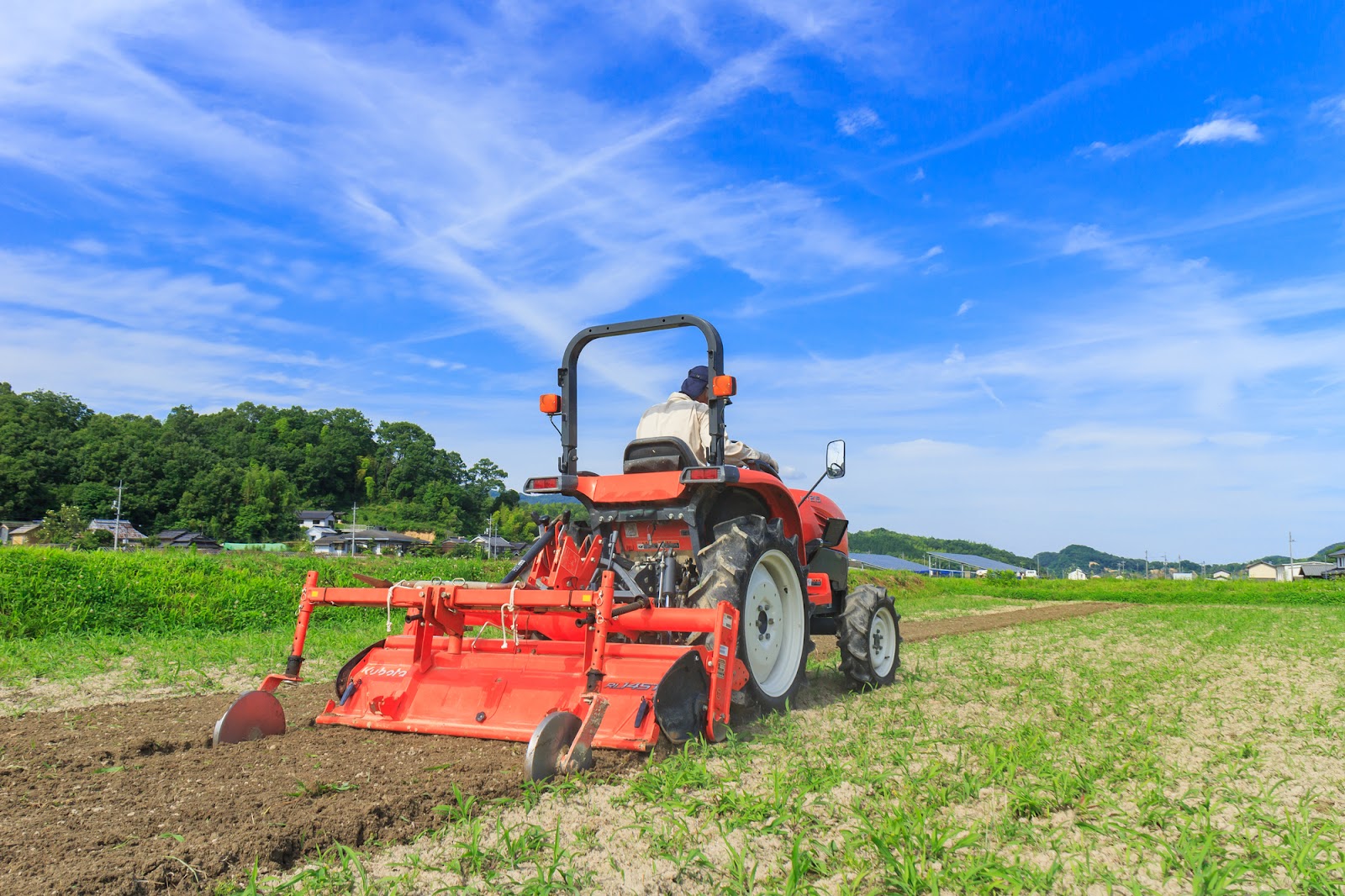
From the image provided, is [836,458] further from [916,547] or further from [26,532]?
[916,547]

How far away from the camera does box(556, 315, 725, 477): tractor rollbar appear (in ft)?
16.4

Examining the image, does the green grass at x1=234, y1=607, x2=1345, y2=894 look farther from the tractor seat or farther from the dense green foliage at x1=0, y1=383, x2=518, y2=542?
the dense green foliage at x1=0, y1=383, x2=518, y2=542

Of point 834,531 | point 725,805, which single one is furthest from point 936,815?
point 834,531

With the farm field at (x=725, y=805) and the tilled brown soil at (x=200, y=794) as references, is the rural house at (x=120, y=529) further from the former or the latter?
the tilled brown soil at (x=200, y=794)

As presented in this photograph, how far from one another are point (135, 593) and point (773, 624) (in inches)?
346

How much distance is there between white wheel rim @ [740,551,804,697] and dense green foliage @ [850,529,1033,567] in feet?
253

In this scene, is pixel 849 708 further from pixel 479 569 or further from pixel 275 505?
pixel 275 505

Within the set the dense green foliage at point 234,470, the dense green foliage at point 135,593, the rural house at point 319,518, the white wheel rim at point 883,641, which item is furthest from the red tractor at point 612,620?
the rural house at point 319,518

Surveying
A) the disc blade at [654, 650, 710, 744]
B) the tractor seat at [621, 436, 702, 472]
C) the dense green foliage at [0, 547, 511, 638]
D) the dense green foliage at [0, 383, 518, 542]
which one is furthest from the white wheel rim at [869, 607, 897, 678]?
the dense green foliage at [0, 383, 518, 542]

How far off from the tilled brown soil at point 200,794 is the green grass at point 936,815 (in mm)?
217

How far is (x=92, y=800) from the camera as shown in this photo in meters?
3.15

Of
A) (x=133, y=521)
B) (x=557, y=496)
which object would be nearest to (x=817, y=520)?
(x=557, y=496)

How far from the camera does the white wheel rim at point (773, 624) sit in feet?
16.1

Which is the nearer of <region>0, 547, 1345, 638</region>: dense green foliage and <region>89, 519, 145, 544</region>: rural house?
<region>0, 547, 1345, 638</region>: dense green foliage
